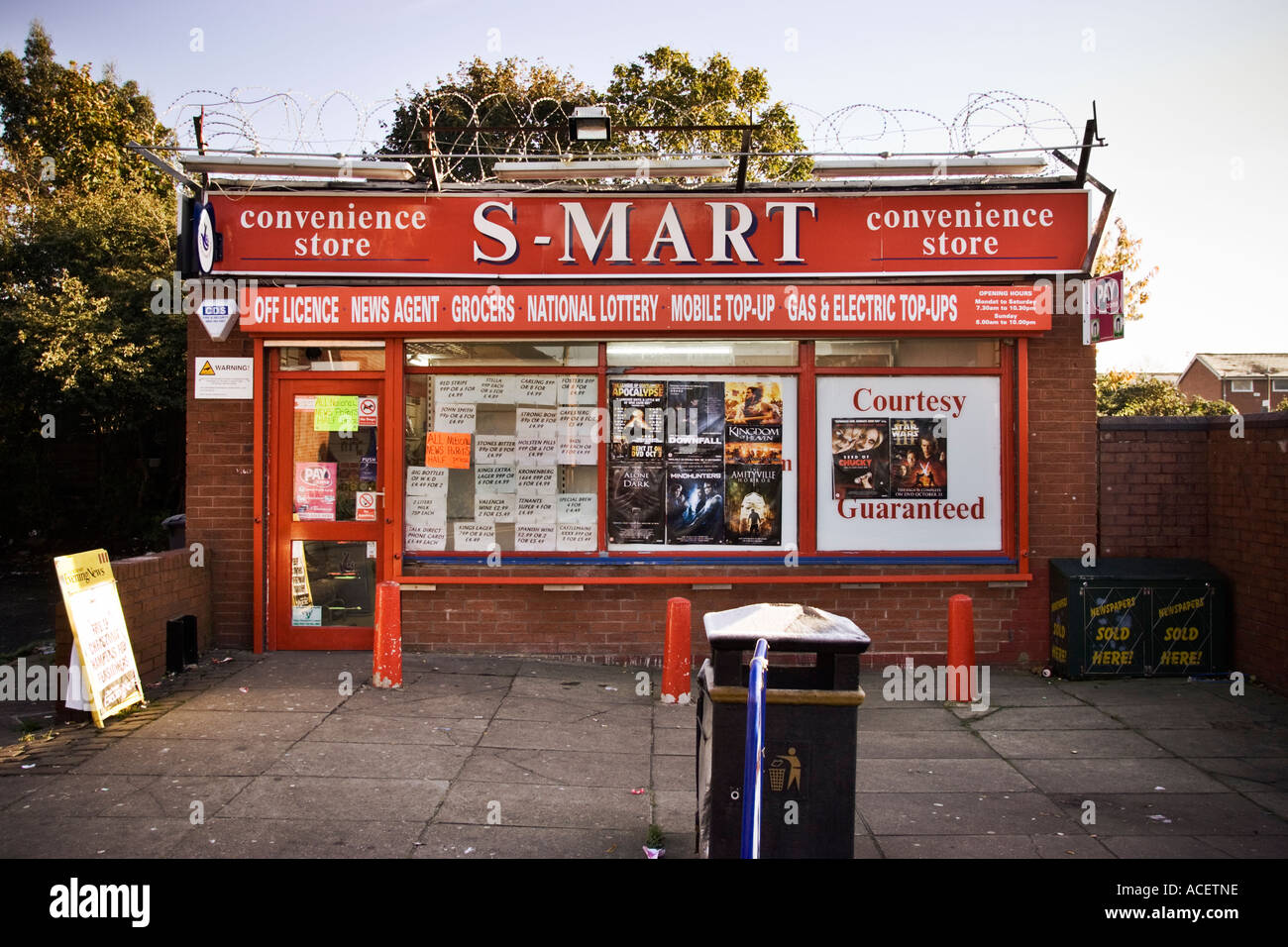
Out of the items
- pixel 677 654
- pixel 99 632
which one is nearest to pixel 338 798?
pixel 99 632

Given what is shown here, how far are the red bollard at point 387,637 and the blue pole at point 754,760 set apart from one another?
450 centimetres

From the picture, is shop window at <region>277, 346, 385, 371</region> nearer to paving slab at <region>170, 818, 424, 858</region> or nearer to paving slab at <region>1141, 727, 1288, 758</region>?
paving slab at <region>170, 818, 424, 858</region>

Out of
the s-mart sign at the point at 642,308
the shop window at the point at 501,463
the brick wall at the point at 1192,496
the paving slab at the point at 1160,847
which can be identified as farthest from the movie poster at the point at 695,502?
the paving slab at the point at 1160,847

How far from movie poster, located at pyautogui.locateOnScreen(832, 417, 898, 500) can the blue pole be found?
524 cm

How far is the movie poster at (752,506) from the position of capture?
8.74 meters

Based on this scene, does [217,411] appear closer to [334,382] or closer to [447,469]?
[334,382]

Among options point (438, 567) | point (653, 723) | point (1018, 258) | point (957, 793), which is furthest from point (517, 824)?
point (1018, 258)

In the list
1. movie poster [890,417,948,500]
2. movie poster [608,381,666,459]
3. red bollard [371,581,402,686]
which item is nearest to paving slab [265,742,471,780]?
red bollard [371,581,402,686]

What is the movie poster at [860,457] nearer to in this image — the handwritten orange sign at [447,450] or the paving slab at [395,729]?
the handwritten orange sign at [447,450]

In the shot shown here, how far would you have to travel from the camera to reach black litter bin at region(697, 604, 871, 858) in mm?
4004

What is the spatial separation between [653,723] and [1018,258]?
5441 millimetres

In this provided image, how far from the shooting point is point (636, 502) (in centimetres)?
877

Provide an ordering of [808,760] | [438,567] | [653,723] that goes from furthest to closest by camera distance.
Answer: [438,567] < [653,723] < [808,760]

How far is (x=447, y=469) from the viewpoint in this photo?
8820 mm
